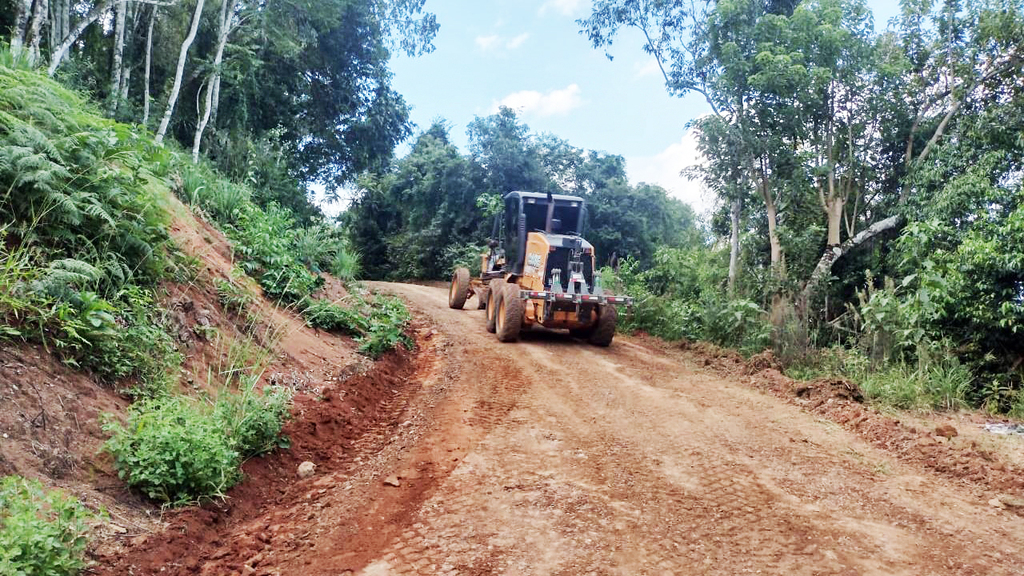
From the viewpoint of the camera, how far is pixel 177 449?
12.9 ft

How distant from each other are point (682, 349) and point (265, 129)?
16658 mm

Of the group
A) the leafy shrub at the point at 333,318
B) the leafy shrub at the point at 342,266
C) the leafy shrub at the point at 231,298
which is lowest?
the leafy shrub at the point at 333,318

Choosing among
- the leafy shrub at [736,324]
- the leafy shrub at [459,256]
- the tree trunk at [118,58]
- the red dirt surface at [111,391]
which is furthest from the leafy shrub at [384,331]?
the leafy shrub at [459,256]

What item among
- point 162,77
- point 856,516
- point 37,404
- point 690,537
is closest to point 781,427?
point 856,516

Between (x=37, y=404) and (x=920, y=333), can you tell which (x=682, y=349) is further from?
(x=37, y=404)

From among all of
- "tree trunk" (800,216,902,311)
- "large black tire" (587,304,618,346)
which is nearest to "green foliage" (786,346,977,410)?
"large black tire" (587,304,618,346)

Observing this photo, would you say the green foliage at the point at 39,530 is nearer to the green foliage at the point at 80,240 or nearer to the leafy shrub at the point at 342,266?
the green foliage at the point at 80,240

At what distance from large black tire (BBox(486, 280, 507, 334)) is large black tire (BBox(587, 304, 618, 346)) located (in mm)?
1870

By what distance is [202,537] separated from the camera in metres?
3.64

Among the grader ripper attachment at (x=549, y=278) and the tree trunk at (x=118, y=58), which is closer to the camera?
the grader ripper attachment at (x=549, y=278)

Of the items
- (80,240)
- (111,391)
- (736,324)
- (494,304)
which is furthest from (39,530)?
(736,324)

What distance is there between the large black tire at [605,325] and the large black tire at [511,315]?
145 centimetres

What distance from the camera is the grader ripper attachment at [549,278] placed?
1130 cm

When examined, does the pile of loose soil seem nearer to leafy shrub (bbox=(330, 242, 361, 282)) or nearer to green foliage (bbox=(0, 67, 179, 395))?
green foliage (bbox=(0, 67, 179, 395))
